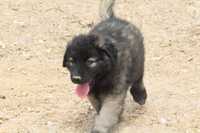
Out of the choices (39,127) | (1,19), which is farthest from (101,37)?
(1,19)

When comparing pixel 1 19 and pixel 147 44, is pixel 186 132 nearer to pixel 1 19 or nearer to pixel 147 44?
pixel 147 44

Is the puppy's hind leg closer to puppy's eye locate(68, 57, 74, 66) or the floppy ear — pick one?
the floppy ear

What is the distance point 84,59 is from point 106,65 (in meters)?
0.27

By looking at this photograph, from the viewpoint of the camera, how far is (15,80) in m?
8.33

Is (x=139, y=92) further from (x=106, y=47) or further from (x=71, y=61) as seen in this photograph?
(x=71, y=61)

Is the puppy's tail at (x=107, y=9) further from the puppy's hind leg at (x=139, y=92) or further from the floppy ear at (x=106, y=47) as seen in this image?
the floppy ear at (x=106, y=47)

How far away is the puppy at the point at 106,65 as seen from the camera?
6484mm

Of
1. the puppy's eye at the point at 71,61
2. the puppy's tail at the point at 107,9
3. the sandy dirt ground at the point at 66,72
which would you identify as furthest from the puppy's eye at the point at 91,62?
the puppy's tail at the point at 107,9

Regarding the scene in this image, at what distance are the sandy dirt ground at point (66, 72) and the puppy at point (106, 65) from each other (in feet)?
1.25

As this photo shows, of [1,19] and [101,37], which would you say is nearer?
[101,37]

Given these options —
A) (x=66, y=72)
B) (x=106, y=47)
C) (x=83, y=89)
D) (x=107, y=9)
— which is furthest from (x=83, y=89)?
(x=66, y=72)

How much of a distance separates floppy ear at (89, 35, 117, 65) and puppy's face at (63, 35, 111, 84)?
0.07 feet

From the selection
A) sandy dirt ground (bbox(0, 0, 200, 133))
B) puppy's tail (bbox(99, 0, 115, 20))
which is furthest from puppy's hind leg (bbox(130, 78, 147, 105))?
puppy's tail (bbox(99, 0, 115, 20))

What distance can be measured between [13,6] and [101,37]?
4.27 meters
